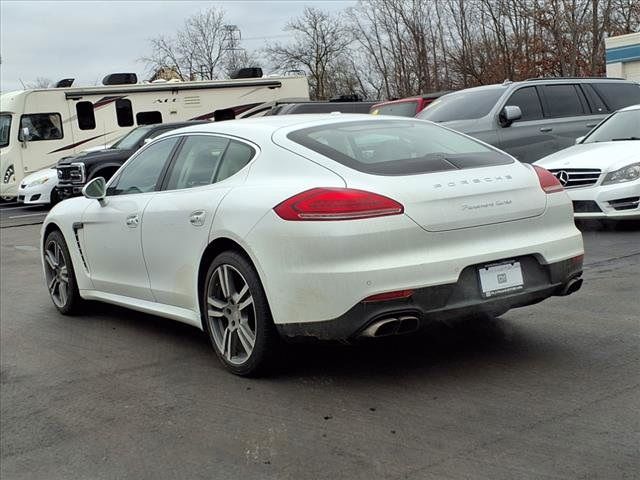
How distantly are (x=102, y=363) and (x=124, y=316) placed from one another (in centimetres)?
135

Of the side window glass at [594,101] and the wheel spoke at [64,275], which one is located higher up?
the side window glass at [594,101]

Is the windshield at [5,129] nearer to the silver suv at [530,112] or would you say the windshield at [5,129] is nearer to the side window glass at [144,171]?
the silver suv at [530,112]

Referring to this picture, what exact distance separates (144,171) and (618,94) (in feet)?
29.7

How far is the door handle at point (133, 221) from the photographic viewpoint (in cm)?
512

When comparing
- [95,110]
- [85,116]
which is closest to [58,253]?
[85,116]

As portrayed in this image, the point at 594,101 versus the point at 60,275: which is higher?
the point at 594,101

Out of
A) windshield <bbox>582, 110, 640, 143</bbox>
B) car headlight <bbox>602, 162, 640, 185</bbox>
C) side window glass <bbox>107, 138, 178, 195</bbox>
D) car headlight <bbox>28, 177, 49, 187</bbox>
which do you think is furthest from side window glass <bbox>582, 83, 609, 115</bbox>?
car headlight <bbox>28, 177, 49, 187</bbox>

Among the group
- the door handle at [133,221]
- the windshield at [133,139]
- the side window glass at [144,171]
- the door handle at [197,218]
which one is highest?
the windshield at [133,139]

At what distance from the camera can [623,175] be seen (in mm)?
8211

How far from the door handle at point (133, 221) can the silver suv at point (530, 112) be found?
6.36 meters

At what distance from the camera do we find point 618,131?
940cm

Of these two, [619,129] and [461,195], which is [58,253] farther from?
[619,129]

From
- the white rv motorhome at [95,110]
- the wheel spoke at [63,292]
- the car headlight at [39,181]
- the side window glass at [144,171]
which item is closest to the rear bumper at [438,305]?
the side window glass at [144,171]

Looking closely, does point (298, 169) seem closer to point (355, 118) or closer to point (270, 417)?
point (355, 118)
